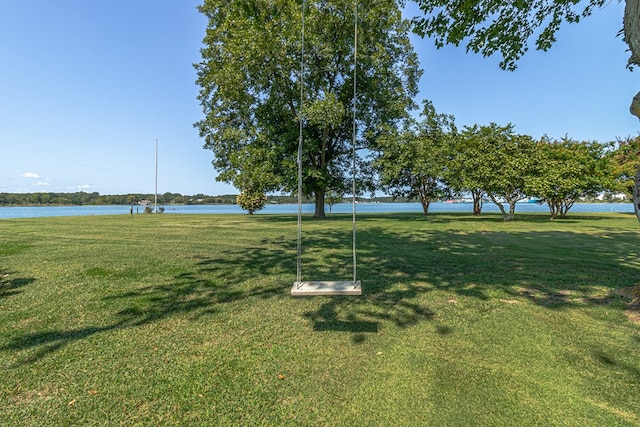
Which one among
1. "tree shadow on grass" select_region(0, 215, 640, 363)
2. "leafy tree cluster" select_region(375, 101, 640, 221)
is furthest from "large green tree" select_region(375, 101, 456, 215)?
"tree shadow on grass" select_region(0, 215, 640, 363)

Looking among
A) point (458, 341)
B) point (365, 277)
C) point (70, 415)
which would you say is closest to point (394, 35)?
point (365, 277)

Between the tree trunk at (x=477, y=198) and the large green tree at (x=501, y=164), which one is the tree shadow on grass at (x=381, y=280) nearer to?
the large green tree at (x=501, y=164)

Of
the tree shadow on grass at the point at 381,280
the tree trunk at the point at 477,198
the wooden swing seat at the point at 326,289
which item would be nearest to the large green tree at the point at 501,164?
the tree trunk at the point at 477,198

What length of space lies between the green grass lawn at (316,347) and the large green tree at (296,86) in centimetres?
1429

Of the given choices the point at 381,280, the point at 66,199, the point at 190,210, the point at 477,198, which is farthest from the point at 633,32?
the point at 66,199

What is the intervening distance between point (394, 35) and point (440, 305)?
22.7 meters

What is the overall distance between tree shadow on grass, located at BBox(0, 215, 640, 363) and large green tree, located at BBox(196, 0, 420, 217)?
37.9ft

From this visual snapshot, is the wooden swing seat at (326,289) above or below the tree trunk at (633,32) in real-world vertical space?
below

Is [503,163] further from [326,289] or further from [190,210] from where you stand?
[190,210]

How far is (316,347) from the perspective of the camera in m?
3.22

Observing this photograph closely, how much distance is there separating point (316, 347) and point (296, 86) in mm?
19504

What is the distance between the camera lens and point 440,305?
4.40 m

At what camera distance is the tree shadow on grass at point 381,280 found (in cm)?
397

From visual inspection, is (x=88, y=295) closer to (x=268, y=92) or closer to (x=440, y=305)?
(x=440, y=305)
